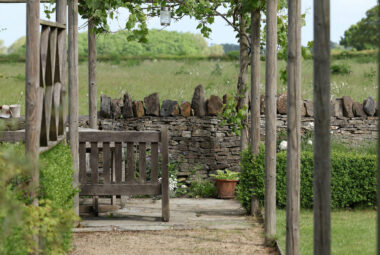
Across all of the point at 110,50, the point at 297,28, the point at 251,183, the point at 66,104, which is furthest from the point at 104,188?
the point at 110,50

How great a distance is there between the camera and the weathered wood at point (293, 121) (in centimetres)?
462

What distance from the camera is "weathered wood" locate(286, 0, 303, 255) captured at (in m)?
4.62

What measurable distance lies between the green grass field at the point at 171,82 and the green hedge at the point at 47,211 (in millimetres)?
7011

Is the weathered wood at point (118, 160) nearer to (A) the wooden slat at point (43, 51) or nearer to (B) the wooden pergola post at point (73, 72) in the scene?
(B) the wooden pergola post at point (73, 72)

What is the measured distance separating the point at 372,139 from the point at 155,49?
82.9ft

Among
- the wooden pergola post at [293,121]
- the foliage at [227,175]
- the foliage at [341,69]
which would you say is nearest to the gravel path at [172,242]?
the wooden pergola post at [293,121]

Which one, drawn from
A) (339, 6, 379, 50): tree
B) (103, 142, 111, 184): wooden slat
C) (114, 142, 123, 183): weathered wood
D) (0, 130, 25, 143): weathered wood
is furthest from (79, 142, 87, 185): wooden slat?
(339, 6, 379, 50): tree

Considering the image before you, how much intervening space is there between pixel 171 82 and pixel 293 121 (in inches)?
471

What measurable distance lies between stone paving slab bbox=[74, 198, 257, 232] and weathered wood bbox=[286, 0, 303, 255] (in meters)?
→ 1.92

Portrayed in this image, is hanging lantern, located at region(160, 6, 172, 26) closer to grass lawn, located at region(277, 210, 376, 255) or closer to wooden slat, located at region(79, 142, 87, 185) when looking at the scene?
wooden slat, located at region(79, 142, 87, 185)

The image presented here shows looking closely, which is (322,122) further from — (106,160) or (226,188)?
(226,188)

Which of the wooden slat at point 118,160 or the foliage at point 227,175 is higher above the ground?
the wooden slat at point 118,160

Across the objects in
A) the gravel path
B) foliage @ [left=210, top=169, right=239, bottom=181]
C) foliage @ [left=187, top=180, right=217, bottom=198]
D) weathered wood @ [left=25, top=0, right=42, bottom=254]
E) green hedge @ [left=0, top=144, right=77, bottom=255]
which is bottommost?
the gravel path

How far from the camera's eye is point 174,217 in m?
7.39
